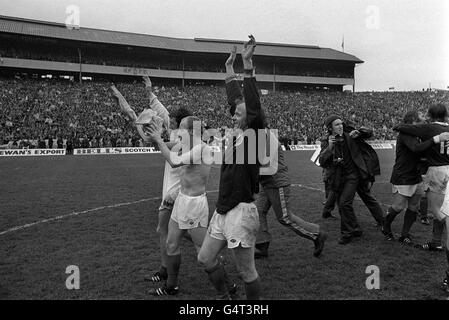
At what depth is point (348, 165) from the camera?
653cm

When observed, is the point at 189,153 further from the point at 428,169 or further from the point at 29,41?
the point at 29,41

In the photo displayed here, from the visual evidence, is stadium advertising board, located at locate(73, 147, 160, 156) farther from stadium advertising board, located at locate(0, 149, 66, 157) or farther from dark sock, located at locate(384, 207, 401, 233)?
dark sock, located at locate(384, 207, 401, 233)

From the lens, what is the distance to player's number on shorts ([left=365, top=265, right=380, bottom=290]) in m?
4.51

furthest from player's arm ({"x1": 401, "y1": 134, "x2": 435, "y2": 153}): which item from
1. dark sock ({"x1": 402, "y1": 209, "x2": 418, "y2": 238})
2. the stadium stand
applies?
the stadium stand

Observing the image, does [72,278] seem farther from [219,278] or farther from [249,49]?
[249,49]

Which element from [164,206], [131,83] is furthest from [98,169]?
[131,83]

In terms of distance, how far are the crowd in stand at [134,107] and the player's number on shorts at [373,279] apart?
85.7 feet

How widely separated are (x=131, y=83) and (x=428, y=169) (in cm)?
4639

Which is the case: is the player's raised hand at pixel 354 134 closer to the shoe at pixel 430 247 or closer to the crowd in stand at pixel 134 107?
the shoe at pixel 430 247

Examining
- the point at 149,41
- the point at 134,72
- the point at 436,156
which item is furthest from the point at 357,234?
the point at 149,41

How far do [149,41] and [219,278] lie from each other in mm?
50098

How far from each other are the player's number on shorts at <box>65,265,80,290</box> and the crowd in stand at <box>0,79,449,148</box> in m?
24.4

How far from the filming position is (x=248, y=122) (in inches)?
138

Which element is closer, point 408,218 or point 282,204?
point 282,204
